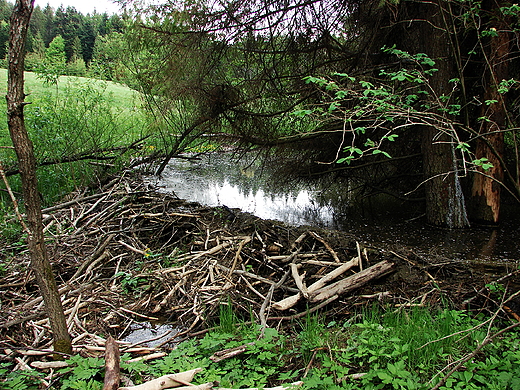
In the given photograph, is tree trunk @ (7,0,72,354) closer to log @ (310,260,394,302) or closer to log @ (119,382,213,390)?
log @ (119,382,213,390)

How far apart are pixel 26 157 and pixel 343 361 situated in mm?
2323

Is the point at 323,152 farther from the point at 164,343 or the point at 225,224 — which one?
the point at 164,343

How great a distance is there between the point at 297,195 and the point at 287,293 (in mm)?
4896

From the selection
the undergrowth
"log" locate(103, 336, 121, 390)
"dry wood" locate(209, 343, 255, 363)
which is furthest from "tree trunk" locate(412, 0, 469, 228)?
"log" locate(103, 336, 121, 390)

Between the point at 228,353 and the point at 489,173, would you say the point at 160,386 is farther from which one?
the point at 489,173

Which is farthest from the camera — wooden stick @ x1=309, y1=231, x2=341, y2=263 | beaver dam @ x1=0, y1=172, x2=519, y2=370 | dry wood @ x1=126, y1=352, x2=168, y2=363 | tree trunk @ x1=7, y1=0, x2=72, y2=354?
wooden stick @ x1=309, y1=231, x2=341, y2=263

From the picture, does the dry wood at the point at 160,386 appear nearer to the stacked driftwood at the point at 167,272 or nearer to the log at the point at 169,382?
the log at the point at 169,382

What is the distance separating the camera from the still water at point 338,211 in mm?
5070

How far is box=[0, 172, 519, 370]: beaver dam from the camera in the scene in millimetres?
3268

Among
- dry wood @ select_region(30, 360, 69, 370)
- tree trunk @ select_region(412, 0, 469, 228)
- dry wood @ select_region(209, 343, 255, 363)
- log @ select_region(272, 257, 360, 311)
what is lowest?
dry wood @ select_region(30, 360, 69, 370)

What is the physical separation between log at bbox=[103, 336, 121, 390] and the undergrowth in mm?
68

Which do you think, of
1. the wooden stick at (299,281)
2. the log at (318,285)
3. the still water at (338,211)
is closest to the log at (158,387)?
the log at (318,285)

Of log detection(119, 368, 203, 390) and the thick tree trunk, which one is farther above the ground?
the thick tree trunk

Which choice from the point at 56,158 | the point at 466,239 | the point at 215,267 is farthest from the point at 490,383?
the point at 56,158
